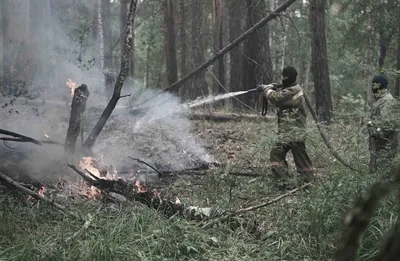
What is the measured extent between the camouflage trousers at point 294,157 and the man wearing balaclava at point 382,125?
3.42 ft

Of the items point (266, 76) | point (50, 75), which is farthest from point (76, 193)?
point (266, 76)

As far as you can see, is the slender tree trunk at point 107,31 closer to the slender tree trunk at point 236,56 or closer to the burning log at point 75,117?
the slender tree trunk at point 236,56

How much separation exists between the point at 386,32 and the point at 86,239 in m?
14.7

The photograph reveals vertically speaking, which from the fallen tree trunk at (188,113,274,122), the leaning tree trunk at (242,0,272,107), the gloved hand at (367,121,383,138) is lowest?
the fallen tree trunk at (188,113,274,122)

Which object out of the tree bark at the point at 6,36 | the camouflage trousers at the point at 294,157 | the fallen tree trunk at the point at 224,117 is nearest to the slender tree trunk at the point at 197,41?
the fallen tree trunk at the point at 224,117

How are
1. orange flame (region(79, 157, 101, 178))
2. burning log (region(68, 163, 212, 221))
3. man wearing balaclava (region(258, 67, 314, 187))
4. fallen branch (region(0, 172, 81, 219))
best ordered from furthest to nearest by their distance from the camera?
man wearing balaclava (region(258, 67, 314, 187)), orange flame (region(79, 157, 101, 178)), burning log (region(68, 163, 212, 221)), fallen branch (region(0, 172, 81, 219))

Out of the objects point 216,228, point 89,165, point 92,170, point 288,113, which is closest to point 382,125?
point 288,113

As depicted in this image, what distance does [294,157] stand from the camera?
23.0 ft

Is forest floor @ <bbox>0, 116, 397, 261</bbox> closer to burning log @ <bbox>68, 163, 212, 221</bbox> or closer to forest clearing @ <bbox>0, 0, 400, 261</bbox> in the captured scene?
forest clearing @ <bbox>0, 0, 400, 261</bbox>

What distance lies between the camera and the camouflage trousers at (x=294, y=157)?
6.62 metres

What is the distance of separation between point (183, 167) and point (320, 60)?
572 cm

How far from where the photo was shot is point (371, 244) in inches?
166

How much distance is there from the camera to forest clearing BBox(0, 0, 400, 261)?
436cm

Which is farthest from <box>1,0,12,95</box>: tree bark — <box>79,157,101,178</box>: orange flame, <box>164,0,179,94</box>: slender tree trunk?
<box>79,157,101,178</box>: orange flame
